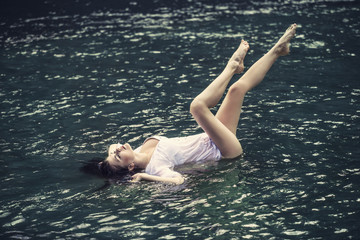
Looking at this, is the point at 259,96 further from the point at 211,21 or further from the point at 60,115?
the point at 211,21

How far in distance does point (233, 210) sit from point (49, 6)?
20.8 m

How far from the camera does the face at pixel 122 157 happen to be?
8203mm

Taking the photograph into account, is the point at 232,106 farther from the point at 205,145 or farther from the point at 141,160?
the point at 141,160

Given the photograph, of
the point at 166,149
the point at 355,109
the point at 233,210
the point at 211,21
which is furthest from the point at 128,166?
the point at 211,21

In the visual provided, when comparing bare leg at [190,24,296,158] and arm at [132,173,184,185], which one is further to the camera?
bare leg at [190,24,296,158]

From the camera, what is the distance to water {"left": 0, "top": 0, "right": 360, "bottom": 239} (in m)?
6.88

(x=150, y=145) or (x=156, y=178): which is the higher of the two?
(x=150, y=145)

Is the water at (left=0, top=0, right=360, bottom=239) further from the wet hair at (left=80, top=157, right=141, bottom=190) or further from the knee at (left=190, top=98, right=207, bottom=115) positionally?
the knee at (left=190, top=98, right=207, bottom=115)

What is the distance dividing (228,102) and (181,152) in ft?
3.74

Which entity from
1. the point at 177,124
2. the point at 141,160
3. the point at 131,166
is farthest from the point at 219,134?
the point at 177,124

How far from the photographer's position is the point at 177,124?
10516 millimetres

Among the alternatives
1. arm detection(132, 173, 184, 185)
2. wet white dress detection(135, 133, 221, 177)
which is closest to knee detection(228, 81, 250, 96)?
wet white dress detection(135, 133, 221, 177)

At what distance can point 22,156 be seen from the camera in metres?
9.48

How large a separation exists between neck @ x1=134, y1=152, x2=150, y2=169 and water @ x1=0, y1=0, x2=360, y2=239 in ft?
1.73
